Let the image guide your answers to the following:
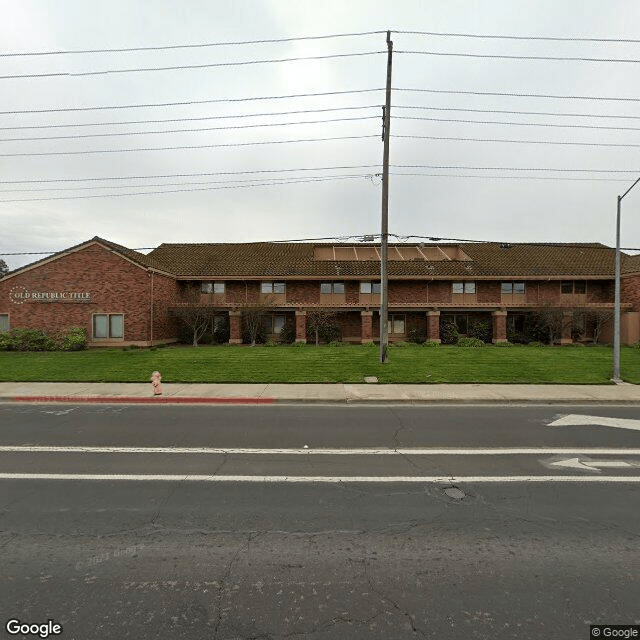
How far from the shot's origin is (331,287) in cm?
2869

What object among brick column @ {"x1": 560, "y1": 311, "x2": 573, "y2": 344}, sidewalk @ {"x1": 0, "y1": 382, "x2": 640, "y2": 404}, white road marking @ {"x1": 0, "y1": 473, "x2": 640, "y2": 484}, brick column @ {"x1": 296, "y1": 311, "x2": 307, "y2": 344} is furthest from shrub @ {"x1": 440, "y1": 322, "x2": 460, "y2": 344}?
white road marking @ {"x1": 0, "y1": 473, "x2": 640, "y2": 484}

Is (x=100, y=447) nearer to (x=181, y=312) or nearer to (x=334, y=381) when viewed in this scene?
(x=334, y=381)

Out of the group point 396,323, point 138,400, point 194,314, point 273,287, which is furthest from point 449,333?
point 138,400

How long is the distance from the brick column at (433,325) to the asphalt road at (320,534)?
19.0 metres

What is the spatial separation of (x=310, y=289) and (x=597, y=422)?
21.2 m

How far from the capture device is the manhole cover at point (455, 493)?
5046 millimetres

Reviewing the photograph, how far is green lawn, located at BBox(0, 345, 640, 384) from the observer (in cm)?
1454

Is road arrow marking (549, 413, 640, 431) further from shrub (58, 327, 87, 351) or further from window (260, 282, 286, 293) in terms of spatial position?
shrub (58, 327, 87, 351)

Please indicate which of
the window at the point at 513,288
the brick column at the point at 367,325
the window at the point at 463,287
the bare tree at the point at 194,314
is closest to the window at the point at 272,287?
the bare tree at the point at 194,314

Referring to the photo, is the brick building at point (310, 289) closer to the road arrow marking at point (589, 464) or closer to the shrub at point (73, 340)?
the shrub at point (73, 340)

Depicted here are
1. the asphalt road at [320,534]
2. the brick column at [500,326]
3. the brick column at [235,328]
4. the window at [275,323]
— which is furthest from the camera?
the window at [275,323]

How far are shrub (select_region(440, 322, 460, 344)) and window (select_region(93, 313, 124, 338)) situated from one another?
20.8 m

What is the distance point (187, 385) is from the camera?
13711mm

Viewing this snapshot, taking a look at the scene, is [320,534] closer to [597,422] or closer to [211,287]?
[597,422]
